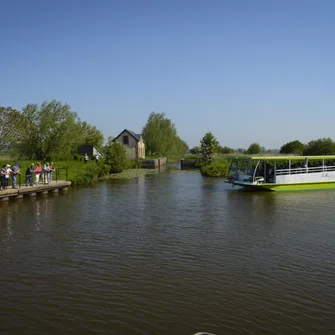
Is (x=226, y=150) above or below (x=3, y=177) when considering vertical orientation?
above

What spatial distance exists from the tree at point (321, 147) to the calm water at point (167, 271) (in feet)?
147

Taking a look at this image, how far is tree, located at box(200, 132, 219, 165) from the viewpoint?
5769cm

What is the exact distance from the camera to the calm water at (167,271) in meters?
8.00

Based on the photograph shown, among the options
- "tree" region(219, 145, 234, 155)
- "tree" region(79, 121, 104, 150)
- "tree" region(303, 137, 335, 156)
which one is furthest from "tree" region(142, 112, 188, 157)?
"tree" region(303, 137, 335, 156)

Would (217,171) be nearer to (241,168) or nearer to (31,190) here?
(241,168)

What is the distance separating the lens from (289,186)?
29.5 meters

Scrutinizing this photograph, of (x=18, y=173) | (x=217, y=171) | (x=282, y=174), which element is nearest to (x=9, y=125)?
(x=18, y=173)

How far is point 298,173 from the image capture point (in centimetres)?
3053

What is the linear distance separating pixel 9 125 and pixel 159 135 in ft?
153

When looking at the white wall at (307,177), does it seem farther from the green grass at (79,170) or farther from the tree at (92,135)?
the tree at (92,135)

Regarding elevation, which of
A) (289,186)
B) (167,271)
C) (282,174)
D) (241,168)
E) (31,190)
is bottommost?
(167,271)

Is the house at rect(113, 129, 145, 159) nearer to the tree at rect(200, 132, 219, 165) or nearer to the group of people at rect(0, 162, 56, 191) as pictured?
the tree at rect(200, 132, 219, 165)

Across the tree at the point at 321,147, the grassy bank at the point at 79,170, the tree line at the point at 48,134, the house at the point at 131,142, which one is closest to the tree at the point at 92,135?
the house at the point at 131,142


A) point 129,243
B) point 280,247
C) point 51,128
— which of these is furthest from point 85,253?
point 51,128
